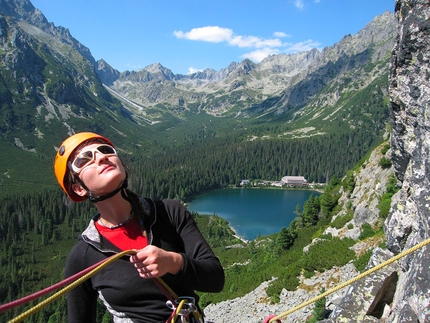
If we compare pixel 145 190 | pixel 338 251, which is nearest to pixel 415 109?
pixel 338 251

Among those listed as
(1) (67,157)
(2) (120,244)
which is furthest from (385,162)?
(1) (67,157)

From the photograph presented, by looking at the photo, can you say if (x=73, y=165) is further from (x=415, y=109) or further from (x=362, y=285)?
(x=362, y=285)

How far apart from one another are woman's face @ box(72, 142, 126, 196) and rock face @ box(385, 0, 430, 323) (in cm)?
439

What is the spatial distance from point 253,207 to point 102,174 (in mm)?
107202

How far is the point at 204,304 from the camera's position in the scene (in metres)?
27.1

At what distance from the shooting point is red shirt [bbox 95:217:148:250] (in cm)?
309

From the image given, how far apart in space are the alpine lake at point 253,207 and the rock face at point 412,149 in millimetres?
70896

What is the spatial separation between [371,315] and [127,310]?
7.09m

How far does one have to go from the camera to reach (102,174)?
Answer: 9.67 feet

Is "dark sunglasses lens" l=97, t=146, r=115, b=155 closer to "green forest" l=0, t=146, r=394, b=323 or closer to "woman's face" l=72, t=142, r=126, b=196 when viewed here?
"woman's face" l=72, t=142, r=126, b=196

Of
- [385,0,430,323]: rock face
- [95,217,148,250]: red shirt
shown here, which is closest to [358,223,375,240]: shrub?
[385,0,430,323]: rock face

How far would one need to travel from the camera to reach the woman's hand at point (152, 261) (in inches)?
102

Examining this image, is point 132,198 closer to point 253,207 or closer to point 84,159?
point 84,159

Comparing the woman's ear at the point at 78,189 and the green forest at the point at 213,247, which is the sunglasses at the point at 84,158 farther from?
the green forest at the point at 213,247
